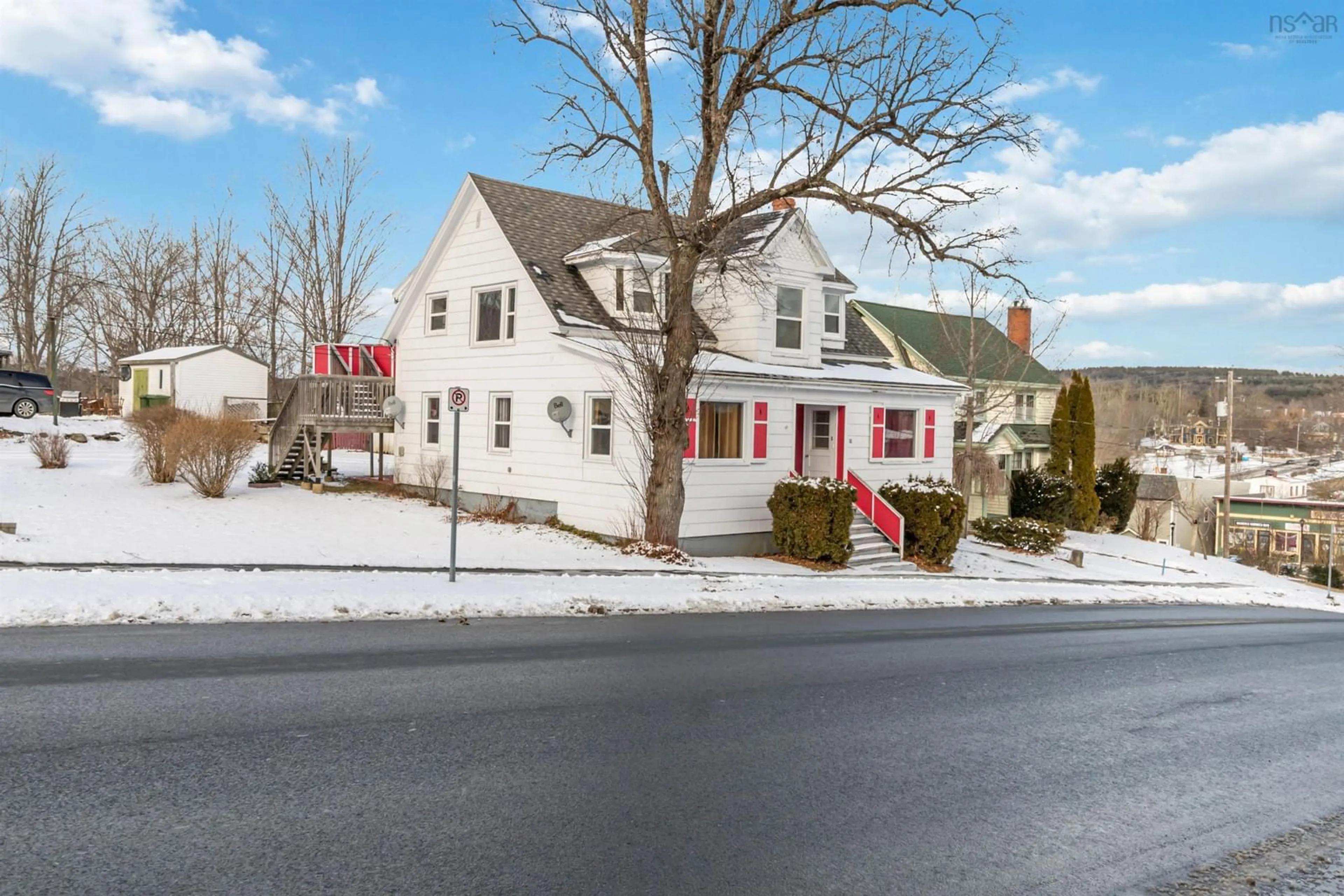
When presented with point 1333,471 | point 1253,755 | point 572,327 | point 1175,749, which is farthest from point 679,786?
point 1333,471

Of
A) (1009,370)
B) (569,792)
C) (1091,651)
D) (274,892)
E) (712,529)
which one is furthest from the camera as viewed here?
(1009,370)

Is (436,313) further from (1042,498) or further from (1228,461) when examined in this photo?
(1228,461)

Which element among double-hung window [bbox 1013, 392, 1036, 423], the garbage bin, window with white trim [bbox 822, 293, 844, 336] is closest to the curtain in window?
window with white trim [bbox 822, 293, 844, 336]

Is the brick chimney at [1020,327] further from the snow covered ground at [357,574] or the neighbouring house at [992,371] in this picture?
the snow covered ground at [357,574]

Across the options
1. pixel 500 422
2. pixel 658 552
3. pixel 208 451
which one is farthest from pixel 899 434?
pixel 208 451

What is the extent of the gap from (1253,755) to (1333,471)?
266 ft

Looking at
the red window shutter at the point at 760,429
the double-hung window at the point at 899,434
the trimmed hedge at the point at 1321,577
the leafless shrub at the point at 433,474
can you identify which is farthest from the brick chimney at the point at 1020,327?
the leafless shrub at the point at 433,474

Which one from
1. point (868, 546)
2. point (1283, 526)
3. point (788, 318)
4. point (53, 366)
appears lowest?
point (1283, 526)

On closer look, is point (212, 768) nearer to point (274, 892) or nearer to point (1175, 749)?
point (274, 892)

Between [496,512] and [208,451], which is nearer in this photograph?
[208,451]

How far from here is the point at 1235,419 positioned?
102000 millimetres

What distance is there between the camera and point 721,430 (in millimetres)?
20281

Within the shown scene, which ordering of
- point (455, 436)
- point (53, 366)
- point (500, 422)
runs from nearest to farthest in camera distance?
point (455, 436) → point (500, 422) → point (53, 366)

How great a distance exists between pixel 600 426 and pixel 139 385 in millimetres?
34024
